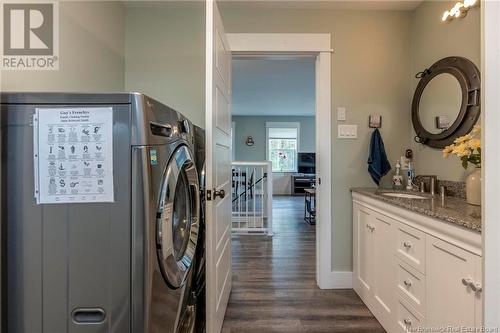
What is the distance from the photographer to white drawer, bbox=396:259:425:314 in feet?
4.68

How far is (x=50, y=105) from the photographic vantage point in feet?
2.77

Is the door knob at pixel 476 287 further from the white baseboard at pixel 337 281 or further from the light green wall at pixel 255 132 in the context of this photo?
the light green wall at pixel 255 132

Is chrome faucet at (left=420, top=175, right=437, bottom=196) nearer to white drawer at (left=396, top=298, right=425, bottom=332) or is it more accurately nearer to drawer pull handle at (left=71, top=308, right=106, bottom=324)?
white drawer at (left=396, top=298, right=425, bottom=332)

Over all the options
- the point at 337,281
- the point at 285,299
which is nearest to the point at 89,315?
the point at 285,299

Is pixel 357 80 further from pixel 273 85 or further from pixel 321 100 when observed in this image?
pixel 273 85

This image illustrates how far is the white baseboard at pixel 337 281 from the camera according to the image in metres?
2.38

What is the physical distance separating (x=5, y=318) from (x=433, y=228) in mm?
1746

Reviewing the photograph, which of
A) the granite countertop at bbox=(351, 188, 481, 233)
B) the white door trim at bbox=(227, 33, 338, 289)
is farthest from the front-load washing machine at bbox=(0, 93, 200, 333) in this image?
the white door trim at bbox=(227, 33, 338, 289)

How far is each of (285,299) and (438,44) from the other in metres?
2.38

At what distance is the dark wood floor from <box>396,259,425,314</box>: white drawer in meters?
0.44

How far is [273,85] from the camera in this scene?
4.93 metres

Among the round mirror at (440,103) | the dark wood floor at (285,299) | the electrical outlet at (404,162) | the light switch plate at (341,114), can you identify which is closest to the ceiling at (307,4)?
the round mirror at (440,103)

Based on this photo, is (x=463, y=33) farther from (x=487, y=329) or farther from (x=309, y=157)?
(x=309, y=157)

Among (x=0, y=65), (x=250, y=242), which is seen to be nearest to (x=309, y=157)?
(x=250, y=242)
